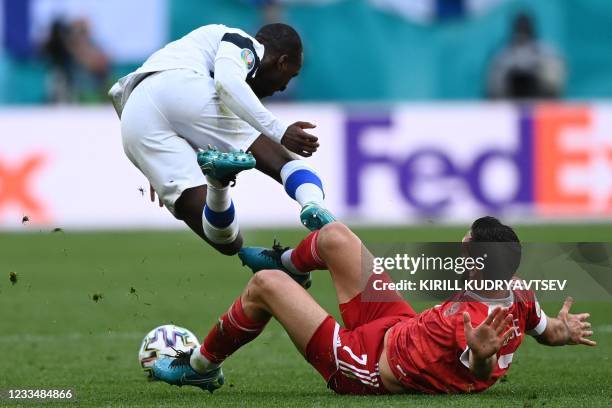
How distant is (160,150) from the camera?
8.29m

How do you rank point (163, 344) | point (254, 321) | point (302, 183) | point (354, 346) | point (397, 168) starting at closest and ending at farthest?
point (354, 346) → point (254, 321) → point (163, 344) → point (302, 183) → point (397, 168)

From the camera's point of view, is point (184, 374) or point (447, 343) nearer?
point (447, 343)

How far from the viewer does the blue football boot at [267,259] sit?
7.52 metres

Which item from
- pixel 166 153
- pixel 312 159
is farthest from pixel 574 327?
pixel 312 159

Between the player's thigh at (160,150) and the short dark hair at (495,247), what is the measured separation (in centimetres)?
248

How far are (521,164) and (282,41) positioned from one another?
9.19m

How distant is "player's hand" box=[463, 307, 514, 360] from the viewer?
5.90 metres

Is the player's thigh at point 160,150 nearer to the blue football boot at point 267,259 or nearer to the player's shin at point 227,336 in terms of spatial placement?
the blue football boot at point 267,259

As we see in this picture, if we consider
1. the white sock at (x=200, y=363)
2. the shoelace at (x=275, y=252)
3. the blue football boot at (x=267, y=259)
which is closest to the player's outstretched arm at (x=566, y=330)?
the blue football boot at (x=267, y=259)

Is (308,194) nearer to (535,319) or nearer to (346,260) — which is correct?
(346,260)

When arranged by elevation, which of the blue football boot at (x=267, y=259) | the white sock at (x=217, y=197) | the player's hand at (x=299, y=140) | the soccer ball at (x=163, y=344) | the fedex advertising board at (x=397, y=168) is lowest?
the fedex advertising board at (x=397, y=168)

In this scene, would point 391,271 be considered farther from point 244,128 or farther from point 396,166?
point 396,166

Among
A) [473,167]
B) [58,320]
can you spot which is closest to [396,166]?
[473,167]

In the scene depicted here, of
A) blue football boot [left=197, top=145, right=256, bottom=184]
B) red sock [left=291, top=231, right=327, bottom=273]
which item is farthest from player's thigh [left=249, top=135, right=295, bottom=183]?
red sock [left=291, top=231, right=327, bottom=273]
